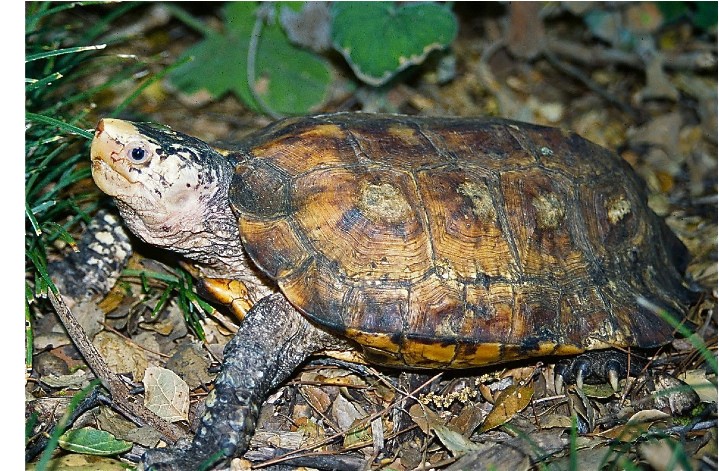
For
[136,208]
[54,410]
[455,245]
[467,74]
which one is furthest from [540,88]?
[54,410]

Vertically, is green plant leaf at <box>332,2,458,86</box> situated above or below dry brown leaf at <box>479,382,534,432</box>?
above

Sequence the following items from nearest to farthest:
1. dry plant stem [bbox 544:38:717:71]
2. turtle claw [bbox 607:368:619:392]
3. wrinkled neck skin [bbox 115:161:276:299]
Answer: wrinkled neck skin [bbox 115:161:276:299], turtle claw [bbox 607:368:619:392], dry plant stem [bbox 544:38:717:71]

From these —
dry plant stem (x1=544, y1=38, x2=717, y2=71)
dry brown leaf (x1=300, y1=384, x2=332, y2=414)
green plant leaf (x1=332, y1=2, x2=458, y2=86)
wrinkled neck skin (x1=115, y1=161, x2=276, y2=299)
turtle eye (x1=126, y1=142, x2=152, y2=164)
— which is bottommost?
dry brown leaf (x1=300, y1=384, x2=332, y2=414)

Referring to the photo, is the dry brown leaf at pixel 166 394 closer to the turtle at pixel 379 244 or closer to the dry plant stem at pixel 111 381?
the dry plant stem at pixel 111 381

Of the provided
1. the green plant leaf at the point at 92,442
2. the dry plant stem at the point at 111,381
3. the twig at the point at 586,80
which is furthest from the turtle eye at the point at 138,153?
the twig at the point at 586,80

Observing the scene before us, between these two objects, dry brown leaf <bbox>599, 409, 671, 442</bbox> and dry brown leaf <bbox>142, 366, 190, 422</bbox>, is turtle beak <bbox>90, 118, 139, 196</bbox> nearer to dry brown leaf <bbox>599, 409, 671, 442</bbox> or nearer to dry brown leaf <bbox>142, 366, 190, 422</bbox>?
dry brown leaf <bbox>142, 366, 190, 422</bbox>

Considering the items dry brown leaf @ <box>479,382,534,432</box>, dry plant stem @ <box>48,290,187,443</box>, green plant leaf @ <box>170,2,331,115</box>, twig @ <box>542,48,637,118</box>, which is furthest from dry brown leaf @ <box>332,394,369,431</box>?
twig @ <box>542,48,637,118</box>

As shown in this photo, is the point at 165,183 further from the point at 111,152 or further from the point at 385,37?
the point at 385,37

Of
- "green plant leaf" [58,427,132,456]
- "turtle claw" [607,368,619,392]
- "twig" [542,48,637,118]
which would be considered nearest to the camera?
"green plant leaf" [58,427,132,456]
